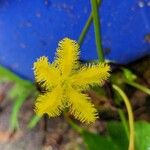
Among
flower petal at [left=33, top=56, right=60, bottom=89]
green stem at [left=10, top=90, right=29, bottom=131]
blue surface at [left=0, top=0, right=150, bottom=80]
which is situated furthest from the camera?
green stem at [left=10, top=90, right=29, bottom=131]

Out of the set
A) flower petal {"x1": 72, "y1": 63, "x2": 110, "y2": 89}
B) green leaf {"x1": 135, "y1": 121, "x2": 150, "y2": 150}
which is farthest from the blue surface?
flower petal {"x1": 72, "y1": 63, "x2": 110, "y2": 89}

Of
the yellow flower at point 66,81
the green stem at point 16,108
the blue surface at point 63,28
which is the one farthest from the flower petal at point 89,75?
the green stem at point 16,108

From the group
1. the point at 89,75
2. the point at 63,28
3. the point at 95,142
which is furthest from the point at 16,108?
the point at 89,75

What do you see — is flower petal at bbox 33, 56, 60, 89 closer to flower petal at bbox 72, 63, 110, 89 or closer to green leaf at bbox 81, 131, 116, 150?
flower petal at bbox 72, 63, 110, 89

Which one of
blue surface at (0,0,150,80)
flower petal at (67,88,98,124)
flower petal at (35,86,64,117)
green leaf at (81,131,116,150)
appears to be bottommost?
flower petal at (35,86,64,117)

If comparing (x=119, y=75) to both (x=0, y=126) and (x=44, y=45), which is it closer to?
(x=44, y=45)
